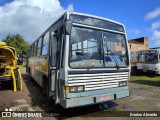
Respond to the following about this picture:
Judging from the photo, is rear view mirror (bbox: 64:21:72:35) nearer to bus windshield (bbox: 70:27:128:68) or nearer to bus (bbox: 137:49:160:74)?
bus windshield (bbox: 70:27:128:68)

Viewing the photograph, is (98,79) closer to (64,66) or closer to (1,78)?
(64,66)

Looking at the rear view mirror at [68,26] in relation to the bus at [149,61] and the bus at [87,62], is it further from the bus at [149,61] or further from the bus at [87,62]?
the bus at [149,61]

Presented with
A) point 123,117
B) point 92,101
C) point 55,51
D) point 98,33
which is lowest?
point 123,117

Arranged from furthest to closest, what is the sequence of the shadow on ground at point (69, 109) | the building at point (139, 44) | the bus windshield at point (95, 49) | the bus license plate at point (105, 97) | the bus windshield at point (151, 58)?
the building at point (139, 44), the bus windshield at point (151, 58), the shadow on ground at point (69, 109), the bus license plate at point (105, 97), the bus windshield at point (95, 49)

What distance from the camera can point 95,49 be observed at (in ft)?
18.8

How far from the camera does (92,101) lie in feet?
17.7

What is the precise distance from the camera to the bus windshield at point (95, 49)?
17.5ft

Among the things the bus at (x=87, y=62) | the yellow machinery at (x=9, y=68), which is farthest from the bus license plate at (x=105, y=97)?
the yellow machinery at (x=9, y=68)

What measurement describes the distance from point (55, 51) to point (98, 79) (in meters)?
1.89

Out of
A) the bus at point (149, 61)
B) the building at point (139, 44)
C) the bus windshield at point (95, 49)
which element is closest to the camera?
the bus windshield at point (95, 49)

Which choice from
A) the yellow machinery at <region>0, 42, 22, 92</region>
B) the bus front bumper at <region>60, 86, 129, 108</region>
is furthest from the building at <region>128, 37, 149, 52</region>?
the bus front bumper at <region>60, 86, 129, 108</region>

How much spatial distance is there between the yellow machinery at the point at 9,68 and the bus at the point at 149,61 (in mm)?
11985

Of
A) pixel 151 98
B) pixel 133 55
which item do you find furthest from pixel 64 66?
pixel 133 55

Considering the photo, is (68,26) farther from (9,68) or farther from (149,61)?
(149,61)
